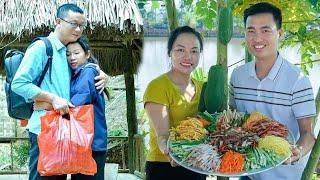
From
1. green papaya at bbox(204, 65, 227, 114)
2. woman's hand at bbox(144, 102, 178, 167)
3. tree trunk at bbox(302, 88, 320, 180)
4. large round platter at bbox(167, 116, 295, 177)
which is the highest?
green papaya at bbox(204, 65, 227, 114)

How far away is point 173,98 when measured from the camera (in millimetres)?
2775

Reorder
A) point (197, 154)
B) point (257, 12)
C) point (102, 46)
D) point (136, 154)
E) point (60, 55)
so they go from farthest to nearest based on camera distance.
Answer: point (136, 154), point (102, 46), point (60, 55), point (257, 12), point (197, 154)

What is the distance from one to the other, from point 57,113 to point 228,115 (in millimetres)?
760

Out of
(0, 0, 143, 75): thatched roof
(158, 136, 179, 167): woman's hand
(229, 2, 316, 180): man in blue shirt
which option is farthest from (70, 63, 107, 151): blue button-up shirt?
(0, 0, 143, 75): thatched roof

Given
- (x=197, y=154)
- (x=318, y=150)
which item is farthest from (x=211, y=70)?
(x=318, y=150)

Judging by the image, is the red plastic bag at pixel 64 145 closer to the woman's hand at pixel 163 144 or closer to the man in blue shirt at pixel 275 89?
the woman's hand at pixel 163 144

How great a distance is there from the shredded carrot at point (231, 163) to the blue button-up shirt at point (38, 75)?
823mm

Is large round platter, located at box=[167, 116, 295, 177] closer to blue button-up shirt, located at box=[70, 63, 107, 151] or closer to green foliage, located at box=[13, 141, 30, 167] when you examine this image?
blue button-up shirt, located at box=[70, 63, 107, 151]

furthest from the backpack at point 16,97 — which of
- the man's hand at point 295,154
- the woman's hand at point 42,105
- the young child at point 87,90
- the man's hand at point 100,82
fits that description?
the man's hand at point 295,154

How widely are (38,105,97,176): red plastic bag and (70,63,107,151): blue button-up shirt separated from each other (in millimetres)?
77

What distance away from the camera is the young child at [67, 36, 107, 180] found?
283 centimetres

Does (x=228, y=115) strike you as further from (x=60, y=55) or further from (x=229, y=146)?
(x=60, y=55)

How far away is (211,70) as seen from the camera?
266cm

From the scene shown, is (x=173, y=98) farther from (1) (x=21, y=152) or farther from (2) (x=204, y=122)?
(1) (x=21, y=152)
